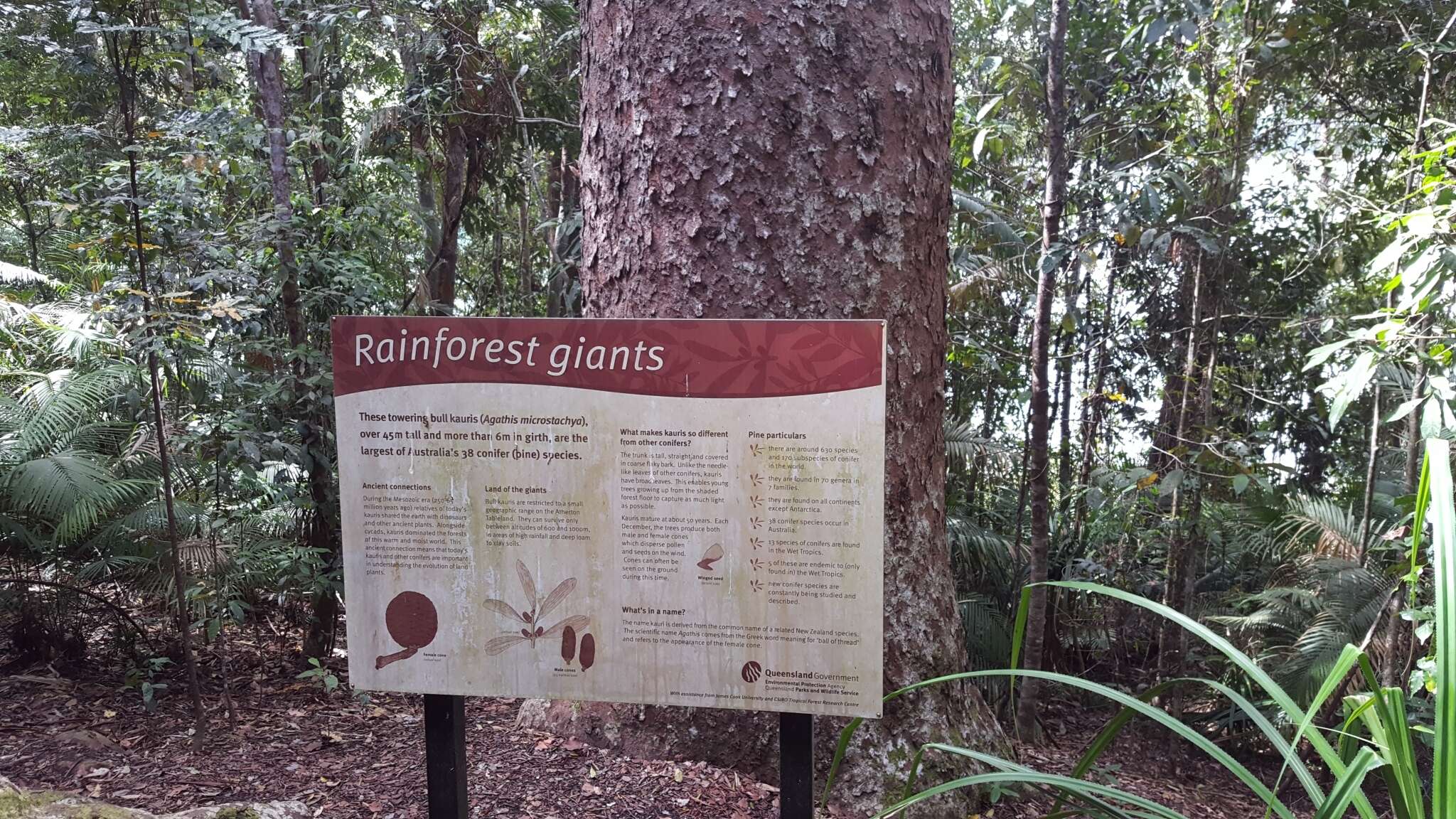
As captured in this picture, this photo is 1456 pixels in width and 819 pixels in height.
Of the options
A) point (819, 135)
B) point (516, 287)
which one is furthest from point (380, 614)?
point (516, 287)

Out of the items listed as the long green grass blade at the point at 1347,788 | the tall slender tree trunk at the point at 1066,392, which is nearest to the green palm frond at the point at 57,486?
the long green grass blade at the point at 1347,788

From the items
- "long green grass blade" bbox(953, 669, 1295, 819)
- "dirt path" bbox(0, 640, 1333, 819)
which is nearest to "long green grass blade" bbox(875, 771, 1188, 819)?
"long green grass blade" bbox(953, 669, 1295, 819)

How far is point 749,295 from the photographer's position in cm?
251

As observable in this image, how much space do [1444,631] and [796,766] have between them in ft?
3.97

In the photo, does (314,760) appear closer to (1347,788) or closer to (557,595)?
(557,595)

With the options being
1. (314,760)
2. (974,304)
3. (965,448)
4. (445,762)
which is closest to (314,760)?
(314,760)

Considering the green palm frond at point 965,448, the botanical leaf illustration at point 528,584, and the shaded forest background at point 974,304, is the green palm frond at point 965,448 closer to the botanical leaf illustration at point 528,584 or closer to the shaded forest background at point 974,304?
the shaded forest background at point 974,304

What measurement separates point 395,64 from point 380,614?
23.3 ft

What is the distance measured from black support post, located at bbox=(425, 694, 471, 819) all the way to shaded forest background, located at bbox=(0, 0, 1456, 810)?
1638 mm

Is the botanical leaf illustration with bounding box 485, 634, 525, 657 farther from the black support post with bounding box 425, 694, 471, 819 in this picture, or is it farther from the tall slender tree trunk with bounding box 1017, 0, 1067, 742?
the tall slender tree trunk with bounding box 1017, 0, 1067, 742

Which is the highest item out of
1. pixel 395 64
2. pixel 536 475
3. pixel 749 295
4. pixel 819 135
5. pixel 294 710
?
pixel 395 64

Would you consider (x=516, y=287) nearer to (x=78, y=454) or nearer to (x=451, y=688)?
(x=78, y=454)

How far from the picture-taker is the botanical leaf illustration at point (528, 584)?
194 centimetres

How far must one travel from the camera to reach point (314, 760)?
3.06m
